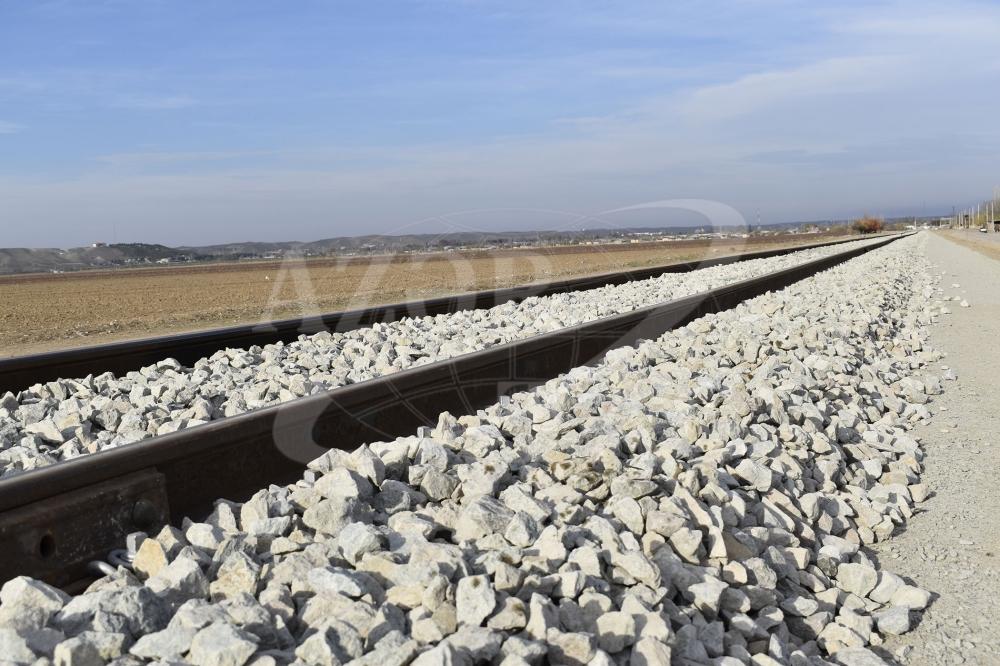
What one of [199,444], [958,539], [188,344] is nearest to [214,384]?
[188,344]

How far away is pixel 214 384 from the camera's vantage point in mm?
5914

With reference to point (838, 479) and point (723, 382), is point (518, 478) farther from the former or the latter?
point (723, 382)

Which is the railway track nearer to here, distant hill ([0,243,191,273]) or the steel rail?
the steel rail

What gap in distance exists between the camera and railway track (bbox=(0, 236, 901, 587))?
2.72m

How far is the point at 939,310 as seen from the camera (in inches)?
543

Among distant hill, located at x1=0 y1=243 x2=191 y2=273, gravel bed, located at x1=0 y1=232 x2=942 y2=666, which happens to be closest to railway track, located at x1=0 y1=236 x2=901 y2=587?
gravel bed, located at x1=0 y1=232 x2=942 y2=666

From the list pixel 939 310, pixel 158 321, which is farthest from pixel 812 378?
pixel 158 321

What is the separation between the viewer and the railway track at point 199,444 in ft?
8.91

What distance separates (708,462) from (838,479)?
940 millimetres

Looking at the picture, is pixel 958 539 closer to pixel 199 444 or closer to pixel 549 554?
pixel 549 554

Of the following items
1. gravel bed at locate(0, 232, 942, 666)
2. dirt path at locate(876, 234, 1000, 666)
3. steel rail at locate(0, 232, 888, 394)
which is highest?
steel rail at locate(0, 232, 888, 394)

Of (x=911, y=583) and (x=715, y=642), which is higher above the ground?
(x=715, y=642)

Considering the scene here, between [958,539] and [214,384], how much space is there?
4.60 meters

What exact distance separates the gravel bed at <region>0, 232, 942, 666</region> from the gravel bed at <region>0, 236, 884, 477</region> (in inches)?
60.4
